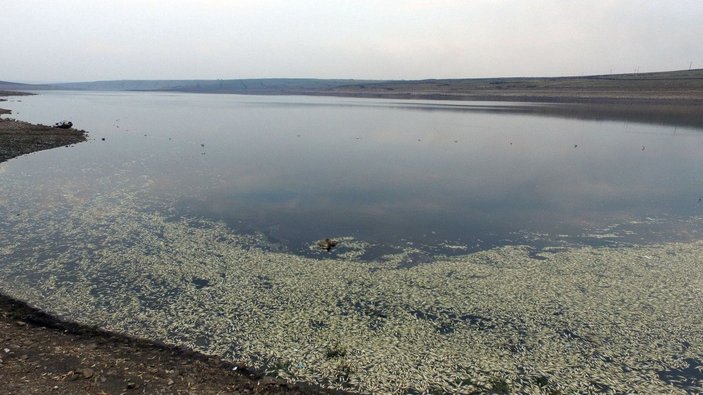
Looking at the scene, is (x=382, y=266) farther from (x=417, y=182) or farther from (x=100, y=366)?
(x=417, y=182)

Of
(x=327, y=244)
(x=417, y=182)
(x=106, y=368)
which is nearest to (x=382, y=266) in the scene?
(x=327, y=244)

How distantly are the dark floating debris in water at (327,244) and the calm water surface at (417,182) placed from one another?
0.47 metres

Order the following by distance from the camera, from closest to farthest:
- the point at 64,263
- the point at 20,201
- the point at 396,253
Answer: the point at 64,263, the point at 396,253, the point at 20,201

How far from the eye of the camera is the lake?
743 centimetres

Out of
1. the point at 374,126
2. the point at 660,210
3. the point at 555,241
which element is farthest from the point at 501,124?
the point at 555,241

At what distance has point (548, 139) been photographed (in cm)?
3716

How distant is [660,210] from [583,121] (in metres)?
41.7

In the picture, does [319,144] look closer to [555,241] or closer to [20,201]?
[20,201]

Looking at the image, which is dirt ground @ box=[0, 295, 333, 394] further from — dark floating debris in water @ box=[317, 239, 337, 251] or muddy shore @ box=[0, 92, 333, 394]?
dark floating debris in water @ box=[317, 239, 337, 251]

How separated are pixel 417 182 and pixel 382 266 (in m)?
10.2

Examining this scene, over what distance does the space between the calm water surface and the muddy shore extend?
5.18m

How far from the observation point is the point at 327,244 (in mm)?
12148

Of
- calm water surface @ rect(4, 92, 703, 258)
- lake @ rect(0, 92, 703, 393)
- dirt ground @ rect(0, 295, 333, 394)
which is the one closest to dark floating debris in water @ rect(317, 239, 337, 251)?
lake @ rect(0, 92, 703, 393)

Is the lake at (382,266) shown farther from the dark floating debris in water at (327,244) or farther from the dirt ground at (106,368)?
the dirt ground at (106,368)
